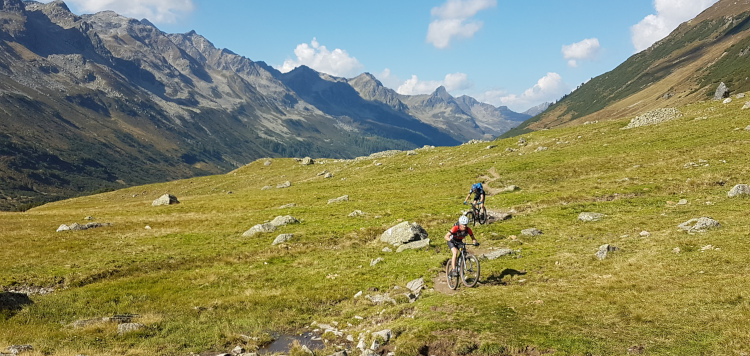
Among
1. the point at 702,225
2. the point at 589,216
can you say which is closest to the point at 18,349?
the point at 702,225

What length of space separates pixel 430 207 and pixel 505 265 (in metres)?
24.9

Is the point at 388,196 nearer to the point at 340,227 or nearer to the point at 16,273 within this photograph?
the point at 340,227

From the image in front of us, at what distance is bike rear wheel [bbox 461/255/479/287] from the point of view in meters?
20.8

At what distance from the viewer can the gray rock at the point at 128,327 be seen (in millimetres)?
19281

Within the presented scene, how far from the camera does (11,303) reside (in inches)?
902

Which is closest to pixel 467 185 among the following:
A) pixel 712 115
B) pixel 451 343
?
pixel 712 115

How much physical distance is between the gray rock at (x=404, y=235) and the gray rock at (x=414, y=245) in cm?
119

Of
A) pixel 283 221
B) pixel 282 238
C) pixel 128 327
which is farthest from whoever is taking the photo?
pixel 283 221

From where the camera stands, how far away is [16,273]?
31.0 metres

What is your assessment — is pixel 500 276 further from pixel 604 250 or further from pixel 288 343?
pixel 288 343

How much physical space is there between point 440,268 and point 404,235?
8.91m

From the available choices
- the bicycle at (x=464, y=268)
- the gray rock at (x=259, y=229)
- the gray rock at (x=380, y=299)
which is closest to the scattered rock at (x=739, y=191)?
the bicycle at (x=464, y=268)

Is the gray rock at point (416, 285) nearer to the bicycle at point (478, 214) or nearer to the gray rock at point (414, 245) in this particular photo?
the gray rock at point (414, 245)

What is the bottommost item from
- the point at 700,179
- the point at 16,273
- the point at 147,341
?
the point at 700,179
